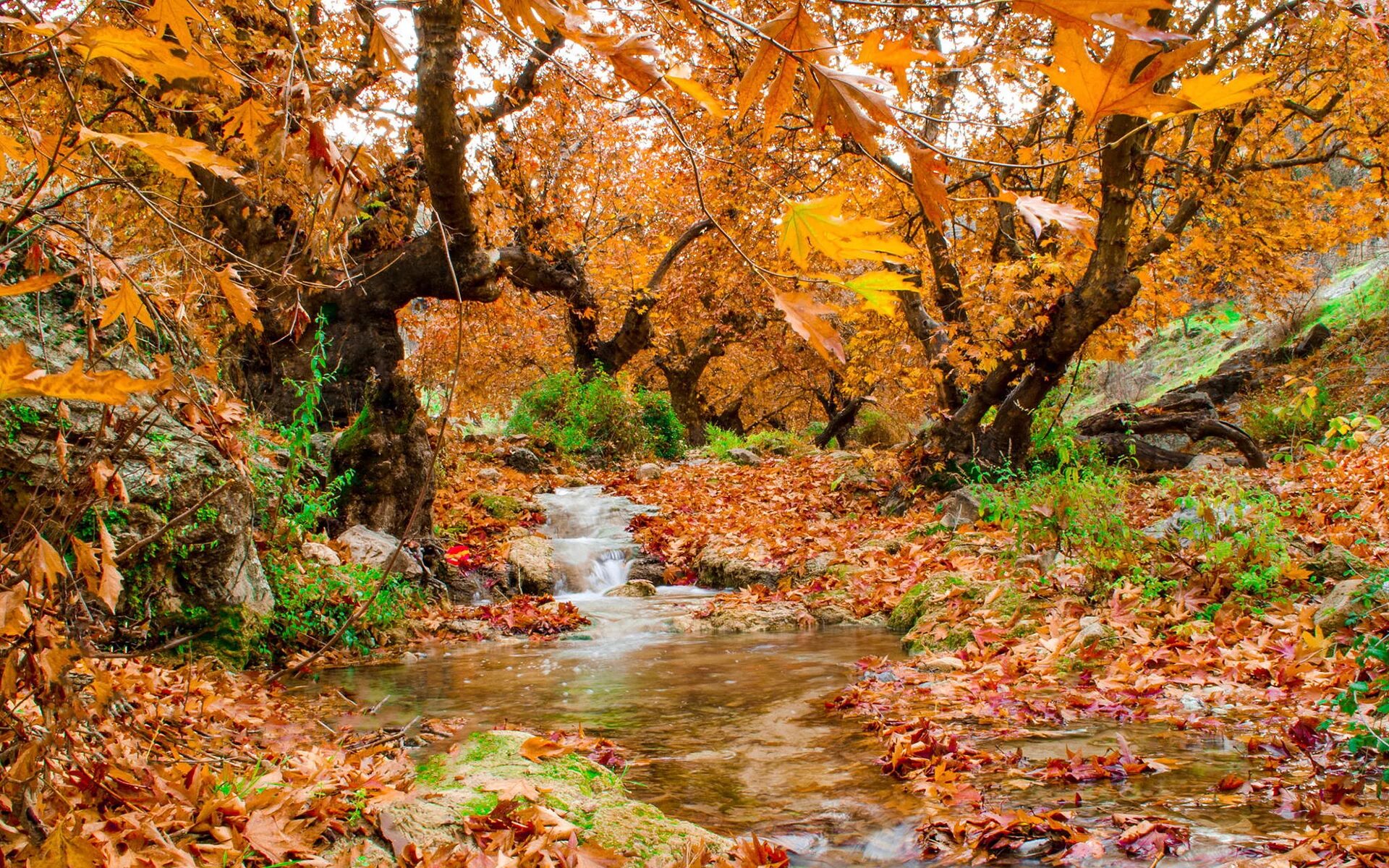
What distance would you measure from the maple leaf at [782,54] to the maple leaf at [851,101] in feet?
0.07

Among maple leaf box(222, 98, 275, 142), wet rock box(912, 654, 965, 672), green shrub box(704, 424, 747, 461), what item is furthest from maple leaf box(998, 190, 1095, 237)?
green shrub box(704, 424, 747, 461)

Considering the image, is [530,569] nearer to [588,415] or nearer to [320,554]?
[320,554]

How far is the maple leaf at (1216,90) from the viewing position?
0.66 meters

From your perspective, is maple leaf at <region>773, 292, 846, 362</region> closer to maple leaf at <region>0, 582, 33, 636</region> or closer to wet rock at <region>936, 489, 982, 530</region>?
maple leaf at <region>0, 582, 33, 636</region>

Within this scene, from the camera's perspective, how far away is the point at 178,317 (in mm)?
1804

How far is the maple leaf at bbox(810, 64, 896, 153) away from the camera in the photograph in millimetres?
771

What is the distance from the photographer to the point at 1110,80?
0.71 m

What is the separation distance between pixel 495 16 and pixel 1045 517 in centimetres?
492

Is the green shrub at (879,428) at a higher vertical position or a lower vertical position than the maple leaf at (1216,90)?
lower

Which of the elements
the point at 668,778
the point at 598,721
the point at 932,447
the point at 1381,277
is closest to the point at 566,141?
the point at 932,447

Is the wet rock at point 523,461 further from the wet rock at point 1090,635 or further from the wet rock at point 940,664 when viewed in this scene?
the wet rock at point 1090,635

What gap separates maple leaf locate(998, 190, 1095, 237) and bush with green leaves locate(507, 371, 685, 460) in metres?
13.7

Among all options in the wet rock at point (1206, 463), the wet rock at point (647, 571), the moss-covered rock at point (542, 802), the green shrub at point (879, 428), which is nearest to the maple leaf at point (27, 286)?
the moss-covered rock at point (542, 802)

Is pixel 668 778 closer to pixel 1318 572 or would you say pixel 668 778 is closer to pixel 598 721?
pixel 598 721
